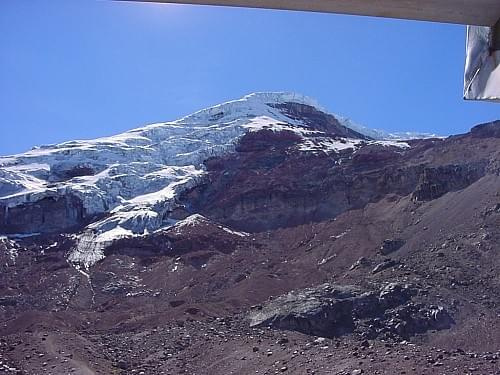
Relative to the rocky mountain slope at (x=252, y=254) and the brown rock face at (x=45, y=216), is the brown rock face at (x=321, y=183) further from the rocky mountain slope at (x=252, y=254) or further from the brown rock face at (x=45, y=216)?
the brown rock face at (x=45, y=216)

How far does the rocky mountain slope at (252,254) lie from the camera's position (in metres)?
21.4

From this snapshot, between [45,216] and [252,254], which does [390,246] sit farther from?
[45,216]

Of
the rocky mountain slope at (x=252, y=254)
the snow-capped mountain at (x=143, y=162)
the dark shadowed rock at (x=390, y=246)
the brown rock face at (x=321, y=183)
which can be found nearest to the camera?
the rocky mountain slope at (x=252, y=254)

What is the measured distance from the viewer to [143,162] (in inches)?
2729

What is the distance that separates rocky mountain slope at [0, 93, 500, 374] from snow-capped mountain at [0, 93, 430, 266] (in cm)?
28

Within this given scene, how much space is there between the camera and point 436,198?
3784 centimetres

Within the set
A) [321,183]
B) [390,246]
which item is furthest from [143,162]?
[390,246]

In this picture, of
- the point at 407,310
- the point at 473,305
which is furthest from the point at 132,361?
the point at 473,305

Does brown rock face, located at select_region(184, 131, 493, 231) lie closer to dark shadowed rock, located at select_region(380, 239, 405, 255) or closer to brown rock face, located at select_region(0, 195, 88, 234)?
dark shadowed rock, located at select_region(380, 239, 405, 255)

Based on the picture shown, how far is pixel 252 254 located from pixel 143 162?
3262cm

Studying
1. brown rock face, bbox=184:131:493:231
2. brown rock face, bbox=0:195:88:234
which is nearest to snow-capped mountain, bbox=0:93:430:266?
brown rock face, bbox=0:195:88:234

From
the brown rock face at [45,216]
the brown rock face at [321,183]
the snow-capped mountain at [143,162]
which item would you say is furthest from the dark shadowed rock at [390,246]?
the brown rock face at [45,216]

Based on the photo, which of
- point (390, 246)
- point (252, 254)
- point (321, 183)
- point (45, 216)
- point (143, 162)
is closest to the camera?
point (390, 246)

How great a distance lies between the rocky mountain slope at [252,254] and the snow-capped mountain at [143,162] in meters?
0.28
